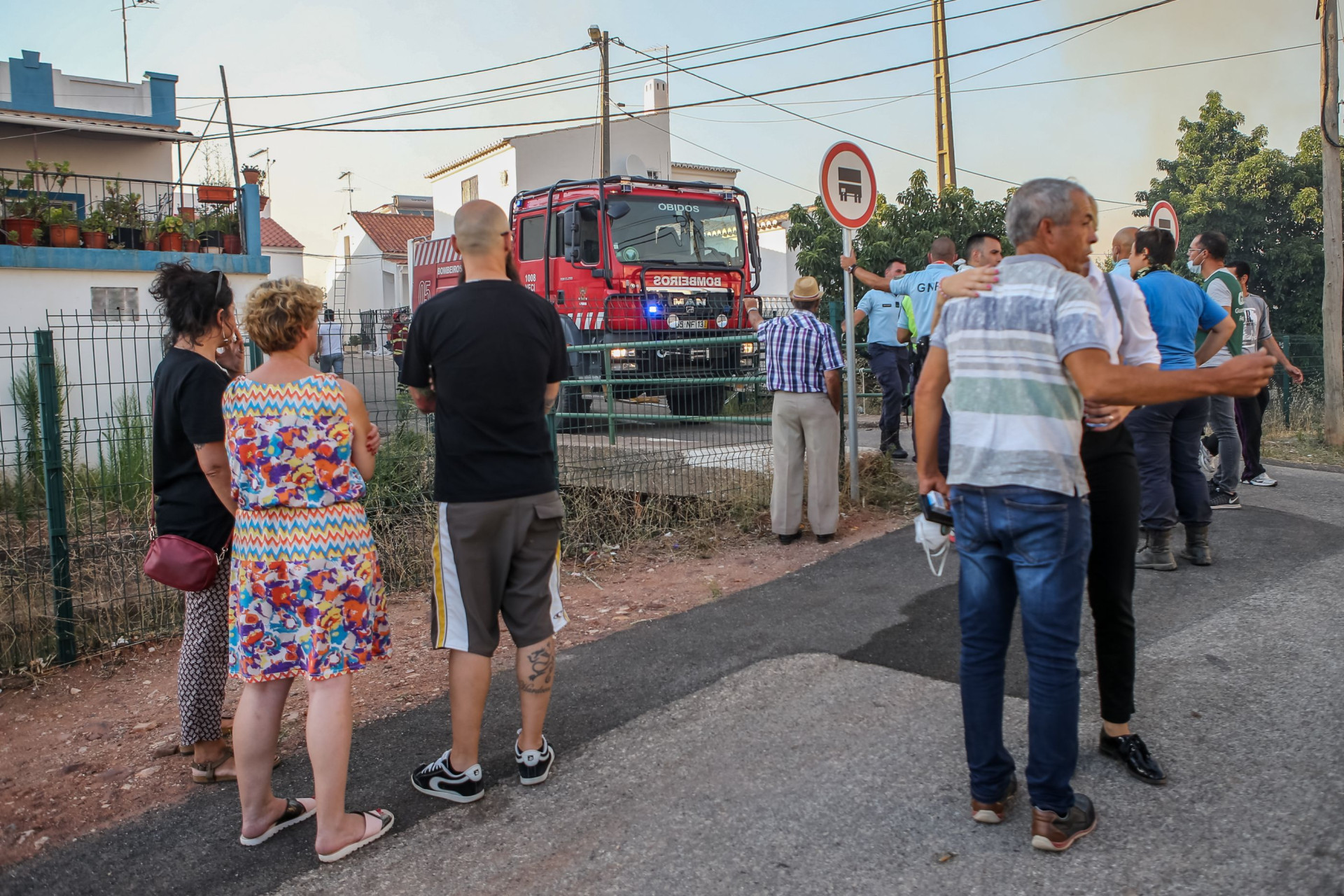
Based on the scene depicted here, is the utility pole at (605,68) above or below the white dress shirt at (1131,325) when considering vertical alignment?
above

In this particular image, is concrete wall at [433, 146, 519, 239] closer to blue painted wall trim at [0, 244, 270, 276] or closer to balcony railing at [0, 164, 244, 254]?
balcony railing at [0, 164, 244, 254]

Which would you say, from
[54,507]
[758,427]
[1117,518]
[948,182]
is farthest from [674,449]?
[948,182]

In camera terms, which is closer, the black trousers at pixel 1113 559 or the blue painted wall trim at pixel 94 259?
the black trousers at pixel 1113 559

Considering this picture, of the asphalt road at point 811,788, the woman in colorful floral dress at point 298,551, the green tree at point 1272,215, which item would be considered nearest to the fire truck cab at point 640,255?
the asphalt road at point 811,788

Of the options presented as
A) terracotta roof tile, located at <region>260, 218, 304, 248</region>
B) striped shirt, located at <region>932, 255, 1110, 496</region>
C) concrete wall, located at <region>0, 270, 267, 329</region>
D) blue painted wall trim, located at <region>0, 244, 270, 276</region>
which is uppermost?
terracotta roof tile, located at <region>260, 218, 304, 248</region>

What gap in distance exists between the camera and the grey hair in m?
2.77

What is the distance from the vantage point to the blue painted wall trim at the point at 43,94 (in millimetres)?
15531

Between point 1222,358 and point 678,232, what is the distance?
6812mm

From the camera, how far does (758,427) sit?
26.0 ft

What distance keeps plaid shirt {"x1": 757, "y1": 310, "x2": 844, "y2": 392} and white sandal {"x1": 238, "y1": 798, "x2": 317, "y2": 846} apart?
4304mm

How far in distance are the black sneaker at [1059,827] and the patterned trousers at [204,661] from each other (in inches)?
111

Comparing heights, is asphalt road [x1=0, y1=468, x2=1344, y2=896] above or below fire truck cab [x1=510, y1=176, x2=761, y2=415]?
below

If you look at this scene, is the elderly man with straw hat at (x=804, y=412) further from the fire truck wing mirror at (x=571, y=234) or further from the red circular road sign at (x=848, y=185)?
the fire truck wing mirror at (x=571, y=234)

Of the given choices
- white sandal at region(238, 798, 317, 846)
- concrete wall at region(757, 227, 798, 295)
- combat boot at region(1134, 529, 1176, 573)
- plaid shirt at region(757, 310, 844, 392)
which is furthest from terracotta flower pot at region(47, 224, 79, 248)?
concrete wall at region(757, 227, 798, 295)
